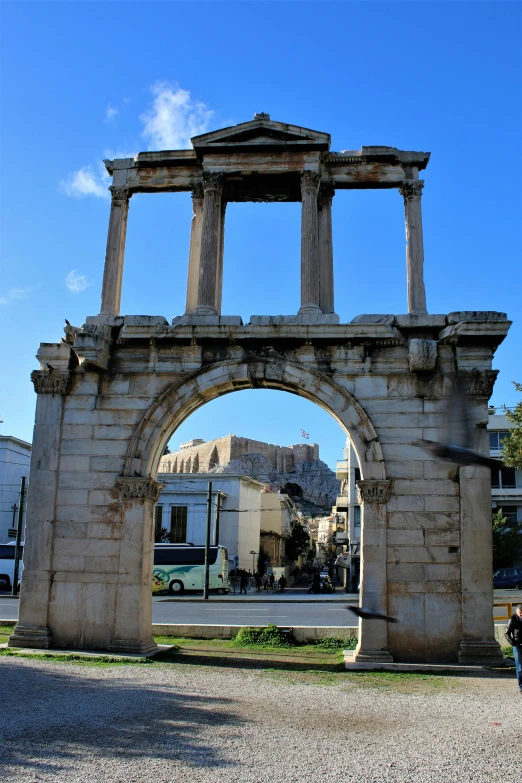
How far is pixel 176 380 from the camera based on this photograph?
557 inches

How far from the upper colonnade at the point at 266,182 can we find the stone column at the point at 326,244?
2 centimetres

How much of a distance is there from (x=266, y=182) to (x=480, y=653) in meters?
10.3

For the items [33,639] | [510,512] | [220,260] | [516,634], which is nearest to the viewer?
[516,634]

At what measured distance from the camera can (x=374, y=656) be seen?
12.6 metres

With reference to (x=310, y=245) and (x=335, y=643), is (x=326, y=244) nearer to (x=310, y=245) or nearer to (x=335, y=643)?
(x=310, y=245)

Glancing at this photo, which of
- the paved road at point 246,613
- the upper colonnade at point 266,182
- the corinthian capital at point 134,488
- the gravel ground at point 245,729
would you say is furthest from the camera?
the paved road at point 246,613

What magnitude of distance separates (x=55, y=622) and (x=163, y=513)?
110ft

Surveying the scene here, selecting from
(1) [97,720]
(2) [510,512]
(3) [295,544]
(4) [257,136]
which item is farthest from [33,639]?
(3) [295,544]

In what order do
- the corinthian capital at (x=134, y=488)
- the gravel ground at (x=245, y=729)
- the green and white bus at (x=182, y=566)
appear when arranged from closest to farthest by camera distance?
the gravel ground at (x=245, y=729) < the corinthian capital at (x=134, y=488) < the green and white bus at (x=182, y=566)

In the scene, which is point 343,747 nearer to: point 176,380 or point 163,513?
point 176,380

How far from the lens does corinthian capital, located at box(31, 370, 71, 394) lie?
14304 mm

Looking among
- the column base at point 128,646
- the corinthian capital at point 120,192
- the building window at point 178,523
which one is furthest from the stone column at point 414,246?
the building window at point 178,523

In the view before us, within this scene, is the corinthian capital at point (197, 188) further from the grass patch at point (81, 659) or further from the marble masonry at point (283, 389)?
the grass patch at point (81, 659)

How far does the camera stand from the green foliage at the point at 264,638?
1497cm
